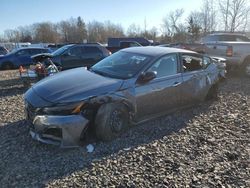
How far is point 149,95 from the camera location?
17.0 feet

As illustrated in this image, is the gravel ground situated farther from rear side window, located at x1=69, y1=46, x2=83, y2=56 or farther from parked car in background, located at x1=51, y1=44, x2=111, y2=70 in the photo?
rear side window, located at x1=69, y1=46, x2=83, y2=56

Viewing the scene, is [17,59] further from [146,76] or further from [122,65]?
[146,76]

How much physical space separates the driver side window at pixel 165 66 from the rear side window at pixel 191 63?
333mm

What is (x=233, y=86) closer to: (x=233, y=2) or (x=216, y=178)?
(x=216, y=178)

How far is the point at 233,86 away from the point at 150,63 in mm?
5572

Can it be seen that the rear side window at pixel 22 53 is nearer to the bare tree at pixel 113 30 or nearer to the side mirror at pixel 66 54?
the side mirror at pixel 66 54

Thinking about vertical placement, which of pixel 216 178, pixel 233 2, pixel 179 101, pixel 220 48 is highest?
pixel 233 2

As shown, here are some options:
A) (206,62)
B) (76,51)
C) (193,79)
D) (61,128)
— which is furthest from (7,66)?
(61,128)

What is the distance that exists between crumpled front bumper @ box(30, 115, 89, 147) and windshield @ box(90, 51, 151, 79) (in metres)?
1.26

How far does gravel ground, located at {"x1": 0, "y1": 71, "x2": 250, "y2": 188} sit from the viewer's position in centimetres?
363

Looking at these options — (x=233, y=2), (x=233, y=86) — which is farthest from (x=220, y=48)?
(x=233, y=2)

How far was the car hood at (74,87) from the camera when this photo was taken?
14.3 ft

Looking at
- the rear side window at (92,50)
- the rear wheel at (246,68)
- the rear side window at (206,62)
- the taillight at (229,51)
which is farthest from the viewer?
the rear side window at (92,50)

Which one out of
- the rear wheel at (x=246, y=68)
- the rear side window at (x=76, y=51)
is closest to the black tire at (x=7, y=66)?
the rear side window at (x=76, y=51)
